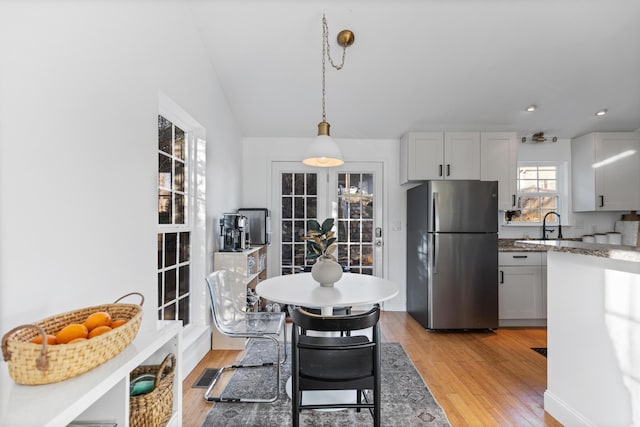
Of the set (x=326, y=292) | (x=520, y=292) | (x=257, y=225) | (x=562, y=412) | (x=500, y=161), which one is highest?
(x=500, y=161)

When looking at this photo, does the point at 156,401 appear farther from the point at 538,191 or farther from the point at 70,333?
the point at 538,191

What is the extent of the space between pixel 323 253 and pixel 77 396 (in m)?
1.56

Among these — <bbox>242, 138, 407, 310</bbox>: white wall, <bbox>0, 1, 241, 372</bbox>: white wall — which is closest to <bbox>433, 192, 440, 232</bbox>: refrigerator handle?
<bbox>242, 138, 407, 310</bbox>: white wall

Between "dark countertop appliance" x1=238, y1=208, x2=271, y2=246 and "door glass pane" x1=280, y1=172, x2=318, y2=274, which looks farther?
"door glass pane" x1=280, y1=172, x2=318, y2=274

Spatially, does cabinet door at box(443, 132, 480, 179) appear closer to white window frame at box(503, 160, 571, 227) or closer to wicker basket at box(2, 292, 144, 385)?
white window frame at box(503, 160, 571, 227)

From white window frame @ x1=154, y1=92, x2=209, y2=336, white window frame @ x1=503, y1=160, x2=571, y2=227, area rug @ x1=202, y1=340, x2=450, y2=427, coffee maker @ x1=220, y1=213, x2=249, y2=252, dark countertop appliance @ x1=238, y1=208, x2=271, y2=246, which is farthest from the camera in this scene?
white window frame @ x1=503, y1=160, x2=571, y2=227

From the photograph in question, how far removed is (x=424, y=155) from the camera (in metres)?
3.87

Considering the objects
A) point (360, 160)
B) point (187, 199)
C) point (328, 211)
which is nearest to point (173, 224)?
point (187, 199)

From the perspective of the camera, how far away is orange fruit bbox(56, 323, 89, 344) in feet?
2.72

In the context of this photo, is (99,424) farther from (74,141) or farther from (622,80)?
(622,80)

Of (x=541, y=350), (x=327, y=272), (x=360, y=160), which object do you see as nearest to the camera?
(x=327, y=272)

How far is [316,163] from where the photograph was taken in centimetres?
245

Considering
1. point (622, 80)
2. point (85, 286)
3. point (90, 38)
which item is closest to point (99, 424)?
point (85, 286)

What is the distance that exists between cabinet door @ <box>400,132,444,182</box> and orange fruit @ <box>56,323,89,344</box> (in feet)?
11.7
